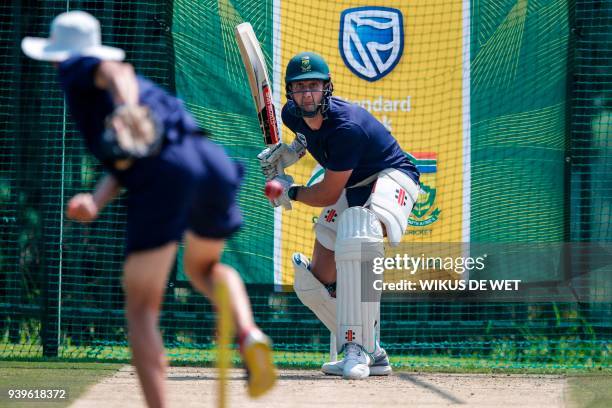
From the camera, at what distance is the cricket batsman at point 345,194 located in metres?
6.54

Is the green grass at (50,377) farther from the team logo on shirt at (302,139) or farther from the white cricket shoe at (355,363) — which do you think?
the team logo on shirt at (302,139)

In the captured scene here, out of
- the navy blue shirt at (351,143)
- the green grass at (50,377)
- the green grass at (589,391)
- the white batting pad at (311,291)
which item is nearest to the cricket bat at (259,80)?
the navy blue shirt at (351,143)

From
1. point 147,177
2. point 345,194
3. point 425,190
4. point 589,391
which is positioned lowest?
point 589,391

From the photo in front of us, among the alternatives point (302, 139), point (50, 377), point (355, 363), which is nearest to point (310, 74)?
point (302, 139)

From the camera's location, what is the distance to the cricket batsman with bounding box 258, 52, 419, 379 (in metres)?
6.54

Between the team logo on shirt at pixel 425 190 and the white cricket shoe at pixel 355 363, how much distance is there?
1.66 meters

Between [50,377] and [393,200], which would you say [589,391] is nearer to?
[393,200]

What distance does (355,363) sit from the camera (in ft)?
21.5

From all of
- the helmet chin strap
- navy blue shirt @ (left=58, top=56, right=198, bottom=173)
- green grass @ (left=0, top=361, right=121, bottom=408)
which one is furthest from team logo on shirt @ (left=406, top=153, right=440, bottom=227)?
navy blue shirt @ (left=58, top=56, right=198, bottom=173)

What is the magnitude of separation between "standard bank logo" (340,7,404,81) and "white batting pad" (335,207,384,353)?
1.82 m

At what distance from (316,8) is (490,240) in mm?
2169

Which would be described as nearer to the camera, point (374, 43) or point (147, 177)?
point (147, 177)

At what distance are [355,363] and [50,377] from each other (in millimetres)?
1952

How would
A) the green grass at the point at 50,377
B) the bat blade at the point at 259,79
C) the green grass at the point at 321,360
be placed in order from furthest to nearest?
the green grass at the point at 321,360 → the bat blade at the point at 259,79 → the green grass at the point at 50,377
